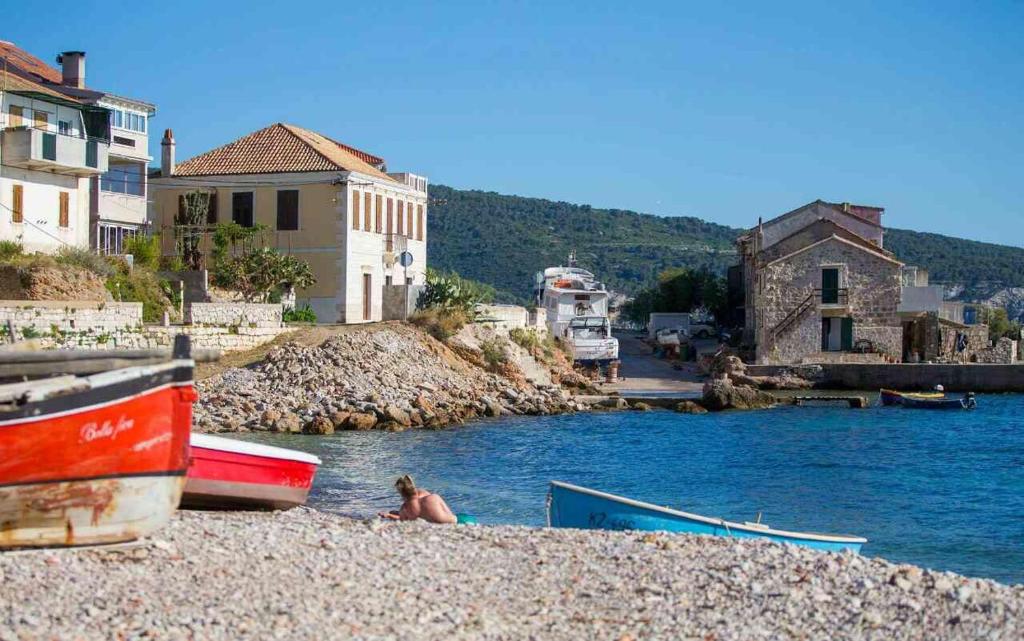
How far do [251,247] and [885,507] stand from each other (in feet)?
84.9

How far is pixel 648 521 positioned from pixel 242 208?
Answer: 31215 millimetres

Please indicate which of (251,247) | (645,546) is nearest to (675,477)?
(645,546)

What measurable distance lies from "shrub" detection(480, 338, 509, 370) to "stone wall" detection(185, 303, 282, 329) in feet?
24.4

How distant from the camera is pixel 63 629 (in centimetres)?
845

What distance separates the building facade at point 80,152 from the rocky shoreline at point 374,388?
7.89 m

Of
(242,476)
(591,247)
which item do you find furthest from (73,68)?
(591,247)

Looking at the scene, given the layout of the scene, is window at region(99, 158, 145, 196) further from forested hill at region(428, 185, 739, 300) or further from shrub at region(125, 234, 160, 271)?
forested hill at region(428, 185, 739, 300)

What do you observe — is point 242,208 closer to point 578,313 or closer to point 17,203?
point 17,203

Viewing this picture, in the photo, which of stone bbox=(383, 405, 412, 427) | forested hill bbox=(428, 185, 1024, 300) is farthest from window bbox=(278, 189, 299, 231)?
forested hill bbox=(428, 185, 1024, 300)

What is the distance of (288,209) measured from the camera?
4159 cm

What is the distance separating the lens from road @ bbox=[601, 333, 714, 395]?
47281 mm

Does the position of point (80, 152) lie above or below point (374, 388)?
above

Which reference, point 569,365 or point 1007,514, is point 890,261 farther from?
point 1007,514

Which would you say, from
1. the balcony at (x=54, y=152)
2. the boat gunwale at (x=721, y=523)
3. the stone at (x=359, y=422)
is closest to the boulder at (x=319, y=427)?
the stone at (x=359, y=422)
